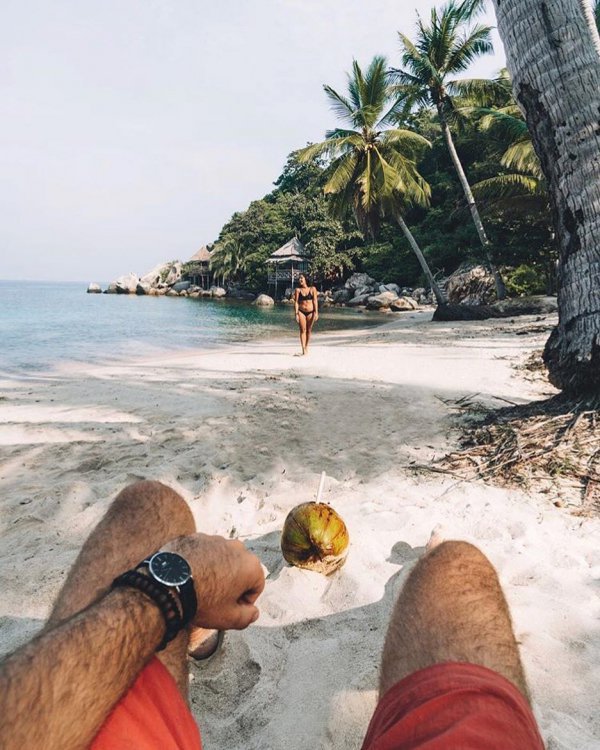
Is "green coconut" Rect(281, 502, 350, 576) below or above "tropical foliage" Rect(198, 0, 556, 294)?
below

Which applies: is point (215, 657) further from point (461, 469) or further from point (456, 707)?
point (461, 469)

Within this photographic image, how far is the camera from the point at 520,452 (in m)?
2.99

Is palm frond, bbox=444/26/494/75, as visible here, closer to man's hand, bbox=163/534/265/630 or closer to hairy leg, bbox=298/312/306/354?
hairy leg, bbox=298/312/306/354

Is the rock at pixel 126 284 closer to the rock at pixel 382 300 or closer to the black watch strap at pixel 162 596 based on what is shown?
the rock at pixel 382 300

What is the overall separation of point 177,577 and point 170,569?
0.08 feet

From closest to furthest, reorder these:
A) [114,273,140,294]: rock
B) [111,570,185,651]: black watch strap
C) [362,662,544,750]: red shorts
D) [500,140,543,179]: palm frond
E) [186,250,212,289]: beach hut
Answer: [362,662,544,750]: red shorts → [111,570,185,651]: black watch strap → [500,140,543,179]: palm frond → [186,250,212,289]: beach hut → [114,273,140,294]: rock

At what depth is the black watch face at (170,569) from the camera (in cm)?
98

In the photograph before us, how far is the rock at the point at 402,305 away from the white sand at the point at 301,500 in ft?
65.0

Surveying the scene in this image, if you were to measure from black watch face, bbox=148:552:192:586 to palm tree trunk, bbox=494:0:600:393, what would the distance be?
10.1ft

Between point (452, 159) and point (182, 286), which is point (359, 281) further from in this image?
point (182, 286)

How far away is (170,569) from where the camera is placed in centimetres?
101

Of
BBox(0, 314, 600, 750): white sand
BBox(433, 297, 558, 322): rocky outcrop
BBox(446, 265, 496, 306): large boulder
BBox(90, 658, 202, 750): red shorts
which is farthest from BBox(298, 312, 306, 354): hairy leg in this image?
BBox(446, 265, 496, 306): large boulder

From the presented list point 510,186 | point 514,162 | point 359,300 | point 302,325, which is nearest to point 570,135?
point 302,325

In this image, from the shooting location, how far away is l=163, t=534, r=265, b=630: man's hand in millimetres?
1092
